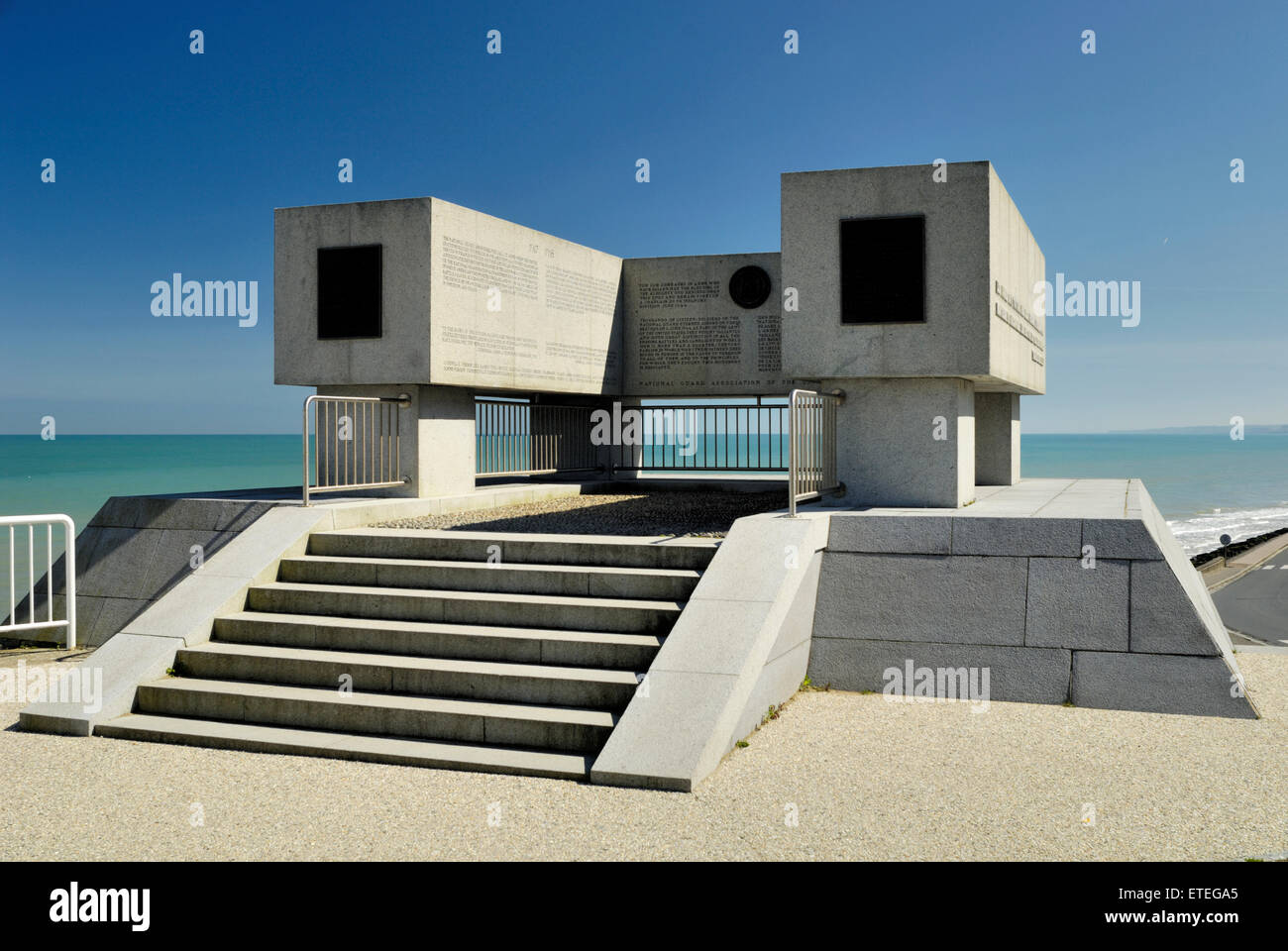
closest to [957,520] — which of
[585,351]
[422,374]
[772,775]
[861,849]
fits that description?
[772,775]

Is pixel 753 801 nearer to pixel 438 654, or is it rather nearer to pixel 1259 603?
pixel 438 654

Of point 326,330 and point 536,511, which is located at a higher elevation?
point 326,330

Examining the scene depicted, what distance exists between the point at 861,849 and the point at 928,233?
6.60 m

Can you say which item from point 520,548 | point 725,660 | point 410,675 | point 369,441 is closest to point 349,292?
point 369,441

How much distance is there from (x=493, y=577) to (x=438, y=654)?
920mm

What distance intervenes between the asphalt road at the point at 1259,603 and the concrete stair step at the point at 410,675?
16.9 meters

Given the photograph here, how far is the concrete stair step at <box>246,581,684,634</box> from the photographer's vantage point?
7.19 meters

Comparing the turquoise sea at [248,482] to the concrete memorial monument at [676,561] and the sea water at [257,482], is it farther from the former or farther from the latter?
the concrete memorial monument at [676,561]

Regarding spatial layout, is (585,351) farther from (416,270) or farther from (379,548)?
(379,548)

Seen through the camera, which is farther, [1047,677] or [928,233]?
[928,233]

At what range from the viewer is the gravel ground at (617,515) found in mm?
9562

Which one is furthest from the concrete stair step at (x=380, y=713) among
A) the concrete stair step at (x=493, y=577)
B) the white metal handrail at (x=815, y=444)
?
the white metal handrail at (x=815, y=444)

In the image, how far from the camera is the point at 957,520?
7.95 metres

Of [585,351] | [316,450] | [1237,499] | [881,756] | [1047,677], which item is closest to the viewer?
[881,756]
